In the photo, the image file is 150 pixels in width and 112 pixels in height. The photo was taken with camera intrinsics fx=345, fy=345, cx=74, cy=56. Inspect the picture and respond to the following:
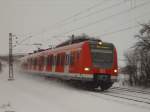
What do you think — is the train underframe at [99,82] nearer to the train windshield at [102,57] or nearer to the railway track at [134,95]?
the train windshield at [102,57]

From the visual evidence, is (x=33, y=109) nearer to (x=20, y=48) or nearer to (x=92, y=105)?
(x=92, y=105)

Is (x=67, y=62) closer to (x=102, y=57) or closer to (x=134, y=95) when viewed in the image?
(x=102, y=57)

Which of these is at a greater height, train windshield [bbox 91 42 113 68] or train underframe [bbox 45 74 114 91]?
train windshield [bbox 91 42 113 68]

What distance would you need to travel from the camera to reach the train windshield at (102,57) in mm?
20344

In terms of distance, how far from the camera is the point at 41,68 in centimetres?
3073

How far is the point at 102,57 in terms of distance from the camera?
811 inches

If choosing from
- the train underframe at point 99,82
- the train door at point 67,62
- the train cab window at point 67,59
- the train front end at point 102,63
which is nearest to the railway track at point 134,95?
the train underframe at point 99,82

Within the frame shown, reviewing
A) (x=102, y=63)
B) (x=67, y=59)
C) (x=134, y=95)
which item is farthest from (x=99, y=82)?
(x=67, y=59)

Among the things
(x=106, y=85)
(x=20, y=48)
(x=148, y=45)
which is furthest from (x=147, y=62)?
(x=20, y=48)

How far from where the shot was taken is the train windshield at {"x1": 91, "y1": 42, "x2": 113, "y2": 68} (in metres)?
20.3

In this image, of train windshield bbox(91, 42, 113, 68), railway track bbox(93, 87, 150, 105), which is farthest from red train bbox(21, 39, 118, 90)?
railway track bbox(93, 87, 150, 105)

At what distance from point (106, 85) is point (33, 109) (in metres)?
9.43

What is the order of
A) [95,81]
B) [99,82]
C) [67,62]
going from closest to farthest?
1. [95,81]
2. [99,82]
3. [67,62]

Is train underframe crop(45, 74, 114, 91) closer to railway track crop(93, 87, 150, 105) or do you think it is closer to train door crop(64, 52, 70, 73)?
train door crop(64, 52, 70, 73)
